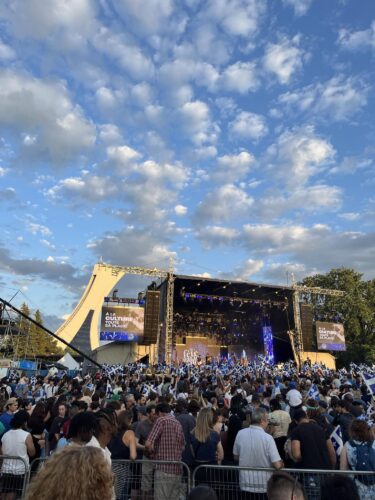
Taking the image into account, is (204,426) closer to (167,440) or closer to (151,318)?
(167,440)

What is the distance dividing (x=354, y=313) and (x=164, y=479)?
41.8 metres

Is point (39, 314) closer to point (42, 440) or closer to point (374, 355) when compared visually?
point (374, 355)

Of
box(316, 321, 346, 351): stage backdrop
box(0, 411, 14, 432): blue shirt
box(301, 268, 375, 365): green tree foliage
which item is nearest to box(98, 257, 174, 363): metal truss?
box(316, 321, 346, 351): stage backdrop

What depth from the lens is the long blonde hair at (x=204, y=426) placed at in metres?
4.67

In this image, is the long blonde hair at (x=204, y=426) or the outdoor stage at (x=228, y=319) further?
the outdoor stage at (x=228, y=319)

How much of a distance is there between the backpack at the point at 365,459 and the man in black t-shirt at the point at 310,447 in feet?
1.61

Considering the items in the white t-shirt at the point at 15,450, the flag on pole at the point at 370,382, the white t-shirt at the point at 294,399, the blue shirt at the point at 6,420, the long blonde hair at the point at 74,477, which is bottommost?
the white t-shirt at the point at 15,450

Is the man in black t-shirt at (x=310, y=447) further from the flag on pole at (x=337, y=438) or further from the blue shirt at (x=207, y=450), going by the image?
the blue shirt at (x=207, y=450)

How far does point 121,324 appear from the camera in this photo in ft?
95.0

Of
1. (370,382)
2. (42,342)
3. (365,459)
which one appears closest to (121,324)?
(370,382)

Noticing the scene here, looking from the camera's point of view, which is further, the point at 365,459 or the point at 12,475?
the point at 12,475

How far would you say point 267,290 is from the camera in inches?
1323

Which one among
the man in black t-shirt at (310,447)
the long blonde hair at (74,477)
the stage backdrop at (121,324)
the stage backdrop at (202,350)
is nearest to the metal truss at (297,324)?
the stage backdrop at (202,350)

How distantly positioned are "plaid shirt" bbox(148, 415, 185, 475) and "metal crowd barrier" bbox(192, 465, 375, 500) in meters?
0.33
